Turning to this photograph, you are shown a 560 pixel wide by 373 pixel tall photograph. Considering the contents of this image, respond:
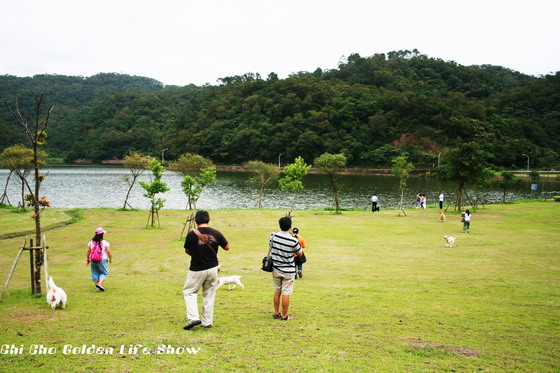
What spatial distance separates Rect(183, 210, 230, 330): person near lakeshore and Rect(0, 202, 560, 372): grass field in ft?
1.08

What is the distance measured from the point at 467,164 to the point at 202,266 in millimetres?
39576

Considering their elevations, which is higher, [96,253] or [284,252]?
[284,252]

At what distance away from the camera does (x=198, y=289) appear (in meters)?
7.80

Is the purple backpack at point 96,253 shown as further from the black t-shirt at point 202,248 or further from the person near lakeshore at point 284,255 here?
the person near lakeshore at point 284,255

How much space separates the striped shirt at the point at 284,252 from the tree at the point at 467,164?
38.1m

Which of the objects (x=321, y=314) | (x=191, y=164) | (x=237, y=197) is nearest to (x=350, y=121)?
(x=237, y=197)

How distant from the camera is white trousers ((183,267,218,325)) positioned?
7691mm

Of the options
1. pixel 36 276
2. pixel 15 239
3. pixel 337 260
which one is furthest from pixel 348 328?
pixel 15 239

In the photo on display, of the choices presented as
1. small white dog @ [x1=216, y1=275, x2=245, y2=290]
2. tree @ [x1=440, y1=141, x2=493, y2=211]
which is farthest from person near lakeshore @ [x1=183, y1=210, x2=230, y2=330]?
tree @ [x1=440, y1=141, x2=493, y2=211]

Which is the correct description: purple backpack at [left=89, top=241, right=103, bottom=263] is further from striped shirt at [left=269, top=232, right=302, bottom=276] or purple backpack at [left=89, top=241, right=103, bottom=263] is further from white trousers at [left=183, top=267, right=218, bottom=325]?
striped shirt at [left=269, top=232, right=302, bottom=276]

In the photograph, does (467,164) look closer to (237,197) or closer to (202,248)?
(237,197)

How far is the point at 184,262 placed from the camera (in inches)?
704

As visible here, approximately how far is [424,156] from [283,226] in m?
119

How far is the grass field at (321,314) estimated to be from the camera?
21.0 feet
